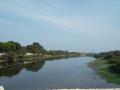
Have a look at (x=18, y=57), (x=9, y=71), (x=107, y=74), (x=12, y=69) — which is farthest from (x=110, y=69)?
(x=18, y=57)

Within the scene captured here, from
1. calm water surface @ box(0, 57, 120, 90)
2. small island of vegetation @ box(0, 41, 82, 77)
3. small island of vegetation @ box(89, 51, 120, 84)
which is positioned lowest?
calm water surface @ box(0, 57, 120, 90)

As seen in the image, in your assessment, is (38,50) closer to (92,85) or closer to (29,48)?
(29,48)

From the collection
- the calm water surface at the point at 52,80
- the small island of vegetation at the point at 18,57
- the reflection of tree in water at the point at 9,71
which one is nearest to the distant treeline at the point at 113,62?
the calm water surface at the point at 52,80

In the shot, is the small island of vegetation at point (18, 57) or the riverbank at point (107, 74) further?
the small island of vegetation at point (18, 57)

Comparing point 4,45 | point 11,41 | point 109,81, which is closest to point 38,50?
point 11,41

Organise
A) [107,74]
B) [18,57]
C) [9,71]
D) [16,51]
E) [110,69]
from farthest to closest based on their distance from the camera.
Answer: [16,51], [18,57], [9,71], [110,69], [107,74]

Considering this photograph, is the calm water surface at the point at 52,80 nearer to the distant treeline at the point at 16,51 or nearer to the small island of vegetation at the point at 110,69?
the small island of vegetation at the point at 110,69

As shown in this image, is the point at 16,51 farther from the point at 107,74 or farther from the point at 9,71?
the point at 107,74

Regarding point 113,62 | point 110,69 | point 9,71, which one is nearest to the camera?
point 110,69

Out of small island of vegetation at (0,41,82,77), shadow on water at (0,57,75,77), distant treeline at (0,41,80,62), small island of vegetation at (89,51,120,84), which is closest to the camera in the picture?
small island of vegetation at (89,51,120,84)

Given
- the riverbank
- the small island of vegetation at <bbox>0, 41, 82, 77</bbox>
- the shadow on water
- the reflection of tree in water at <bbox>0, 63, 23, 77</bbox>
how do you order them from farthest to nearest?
1. the small island of vegetation at <bbox>0, 41, 82, 77</bbox>
2. the shadow on water
3. the reflection of tree in water at <bbox>0, 63, 23, 77</bbox>
4. the riverbank

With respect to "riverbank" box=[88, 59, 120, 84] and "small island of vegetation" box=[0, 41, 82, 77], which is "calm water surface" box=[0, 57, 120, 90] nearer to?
"riverbank" box=[88, 59, 120, 84]

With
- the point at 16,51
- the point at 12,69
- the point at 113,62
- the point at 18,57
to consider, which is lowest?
the point at 12,69

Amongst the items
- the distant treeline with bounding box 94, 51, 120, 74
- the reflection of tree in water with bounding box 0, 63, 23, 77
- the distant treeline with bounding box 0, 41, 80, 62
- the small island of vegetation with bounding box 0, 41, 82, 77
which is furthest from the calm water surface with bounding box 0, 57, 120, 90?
the distant treeline with bounding box 0, 41, 80, 62
